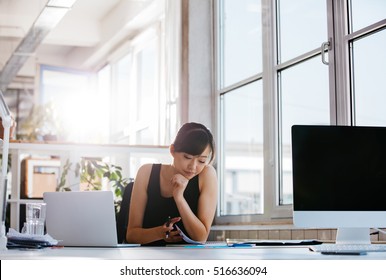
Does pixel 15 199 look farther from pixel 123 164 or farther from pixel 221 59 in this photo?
pixel 221 59

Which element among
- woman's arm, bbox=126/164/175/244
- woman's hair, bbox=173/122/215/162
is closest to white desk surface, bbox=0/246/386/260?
woman's arm, bbox=126/164/175/244

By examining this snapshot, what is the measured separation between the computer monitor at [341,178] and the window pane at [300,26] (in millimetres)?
1812

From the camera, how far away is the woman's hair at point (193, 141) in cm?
365

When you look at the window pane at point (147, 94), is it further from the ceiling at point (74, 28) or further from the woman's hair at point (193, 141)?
the woman's hair at point (193, 141)

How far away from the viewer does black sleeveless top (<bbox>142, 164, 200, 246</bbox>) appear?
364 cm

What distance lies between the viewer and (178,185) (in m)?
3.53

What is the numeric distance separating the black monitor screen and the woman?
43.2 inches

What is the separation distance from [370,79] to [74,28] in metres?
6.38

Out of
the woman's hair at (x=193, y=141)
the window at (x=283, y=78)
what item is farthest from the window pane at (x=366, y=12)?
the woman's hair at (x=193, y=141)

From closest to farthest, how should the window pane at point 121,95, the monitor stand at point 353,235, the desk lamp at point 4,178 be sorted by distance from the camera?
the desk lamp at point 4,178 → the monitor stand at point 353,235 → the window pane at point 121,95
